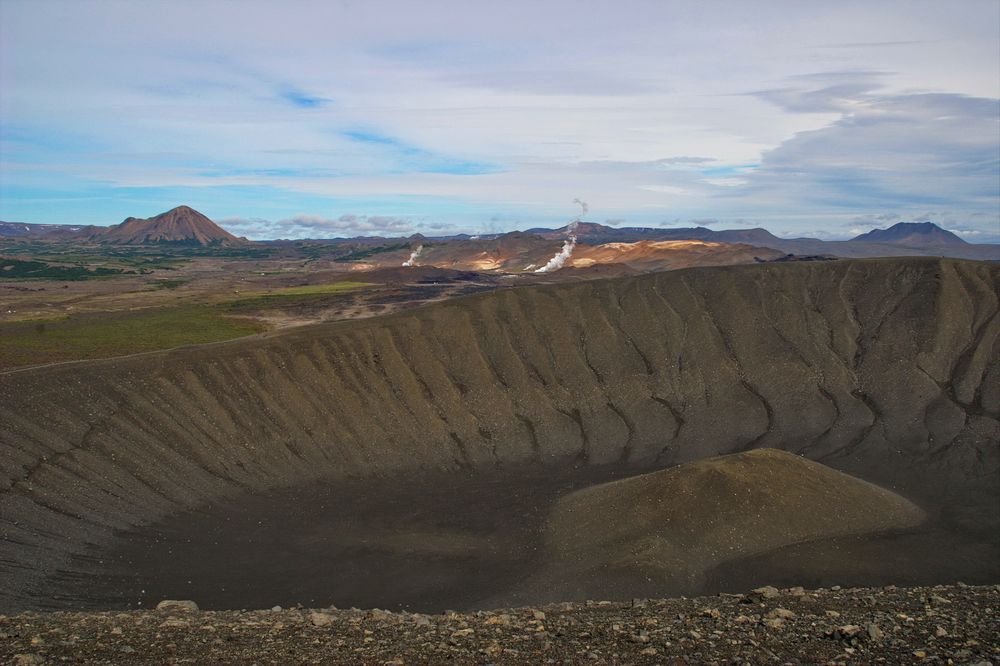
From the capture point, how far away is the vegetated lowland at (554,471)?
17.2m

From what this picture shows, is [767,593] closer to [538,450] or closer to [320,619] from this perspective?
[320,619]

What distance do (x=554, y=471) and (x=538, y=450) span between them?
3.59 meters

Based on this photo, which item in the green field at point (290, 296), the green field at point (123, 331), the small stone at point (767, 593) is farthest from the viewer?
the green field at point (290, 296)

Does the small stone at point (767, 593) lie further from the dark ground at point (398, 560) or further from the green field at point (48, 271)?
the green field at point (48, 271)

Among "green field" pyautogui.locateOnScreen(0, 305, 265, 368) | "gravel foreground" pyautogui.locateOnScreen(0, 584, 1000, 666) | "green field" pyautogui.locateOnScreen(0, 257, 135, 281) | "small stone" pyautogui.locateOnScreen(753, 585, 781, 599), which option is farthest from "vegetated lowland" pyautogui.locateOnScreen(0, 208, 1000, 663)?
"green field" pyautogui.locateOnScreen(0, 257, 135, 281)

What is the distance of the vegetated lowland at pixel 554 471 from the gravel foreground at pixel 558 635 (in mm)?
111

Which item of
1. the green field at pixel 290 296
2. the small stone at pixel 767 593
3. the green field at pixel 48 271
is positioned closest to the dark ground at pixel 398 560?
the small stone at pixel 767 593

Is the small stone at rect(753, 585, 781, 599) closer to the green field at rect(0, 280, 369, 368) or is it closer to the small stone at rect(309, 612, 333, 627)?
the small stone at rect(309, 612, 333, 627)

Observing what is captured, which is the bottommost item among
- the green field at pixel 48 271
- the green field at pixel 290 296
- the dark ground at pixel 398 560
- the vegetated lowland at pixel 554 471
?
the dark ground at pixel 398 560

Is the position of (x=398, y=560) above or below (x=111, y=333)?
below

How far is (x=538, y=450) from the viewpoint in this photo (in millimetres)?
47969

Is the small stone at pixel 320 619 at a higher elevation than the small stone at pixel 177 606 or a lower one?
higher

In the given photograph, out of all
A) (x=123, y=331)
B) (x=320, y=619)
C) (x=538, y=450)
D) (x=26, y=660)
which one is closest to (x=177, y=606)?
(x=320, y=619)

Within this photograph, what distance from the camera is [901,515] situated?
35.3 meters
